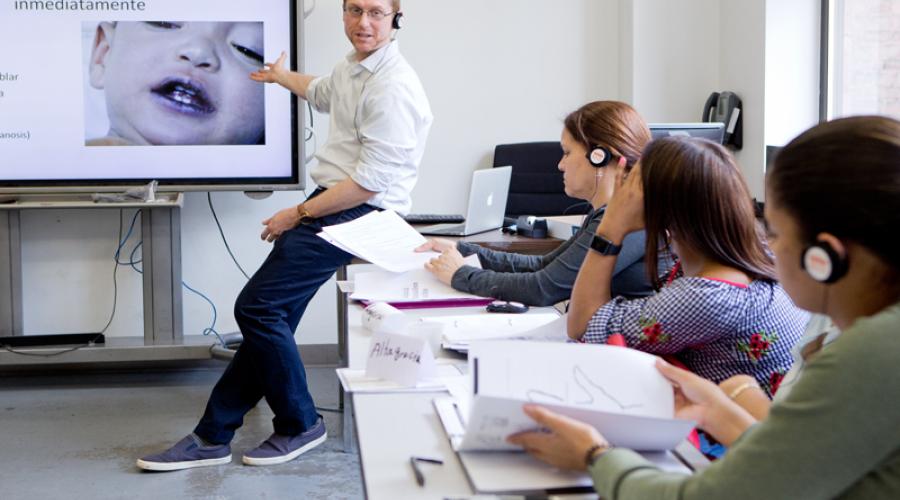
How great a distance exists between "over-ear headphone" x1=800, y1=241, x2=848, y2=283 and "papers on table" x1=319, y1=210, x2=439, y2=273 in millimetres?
1484

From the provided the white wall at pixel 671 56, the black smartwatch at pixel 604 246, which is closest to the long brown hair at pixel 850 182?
the black smartwatch at pixel 604 246

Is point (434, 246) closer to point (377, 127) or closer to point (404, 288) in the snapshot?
point (404, 288)

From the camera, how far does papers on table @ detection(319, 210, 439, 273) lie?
2379 millimetres

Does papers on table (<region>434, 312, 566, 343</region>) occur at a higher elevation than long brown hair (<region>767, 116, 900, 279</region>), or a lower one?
lower

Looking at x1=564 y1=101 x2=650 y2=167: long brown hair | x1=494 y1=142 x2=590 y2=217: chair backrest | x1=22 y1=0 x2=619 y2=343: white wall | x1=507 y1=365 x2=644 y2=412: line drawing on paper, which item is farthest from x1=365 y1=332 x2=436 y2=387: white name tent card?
x1=22 y1=0 x2=619 y2=343: white wall

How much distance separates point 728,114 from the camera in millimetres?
4500

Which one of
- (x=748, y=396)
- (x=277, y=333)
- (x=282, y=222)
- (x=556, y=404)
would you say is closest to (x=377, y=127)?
(x=282, y=222)

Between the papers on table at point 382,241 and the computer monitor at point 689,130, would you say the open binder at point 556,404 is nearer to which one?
the papers on table at point 382,241

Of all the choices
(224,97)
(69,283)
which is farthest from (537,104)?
(69,283)

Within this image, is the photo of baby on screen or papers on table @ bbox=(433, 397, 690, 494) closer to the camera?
papers on table @ bbox=(433, 397, 690, 494)

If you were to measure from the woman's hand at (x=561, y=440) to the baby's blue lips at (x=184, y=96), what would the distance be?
331 centimetres

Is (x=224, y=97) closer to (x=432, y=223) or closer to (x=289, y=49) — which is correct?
(x=289, y=49)

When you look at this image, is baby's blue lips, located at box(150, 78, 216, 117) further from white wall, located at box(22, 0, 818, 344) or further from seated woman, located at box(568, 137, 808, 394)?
seated woman, located at box(568, 137, 808, 394)

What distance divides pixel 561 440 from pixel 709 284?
1.76 ft
